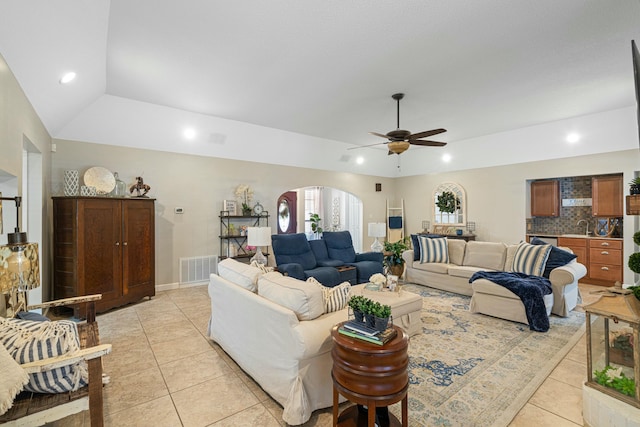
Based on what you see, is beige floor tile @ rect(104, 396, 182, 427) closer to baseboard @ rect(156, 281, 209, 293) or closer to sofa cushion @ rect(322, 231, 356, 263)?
baseboard @ rect(156, 281, 209, 293)

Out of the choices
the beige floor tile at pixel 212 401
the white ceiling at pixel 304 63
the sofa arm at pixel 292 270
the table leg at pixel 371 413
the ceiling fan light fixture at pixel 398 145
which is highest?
the white ceiling at pixel 304 63

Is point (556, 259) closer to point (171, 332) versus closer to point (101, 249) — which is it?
point (171, 332)

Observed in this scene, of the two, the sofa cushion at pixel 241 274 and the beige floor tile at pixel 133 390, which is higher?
the sofa cushion at pixel 241 274

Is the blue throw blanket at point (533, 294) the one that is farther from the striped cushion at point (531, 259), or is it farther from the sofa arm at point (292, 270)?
the sofa arm at point (292, 270)

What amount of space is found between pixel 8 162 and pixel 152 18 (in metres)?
1.72

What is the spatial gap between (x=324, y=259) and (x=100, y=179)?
3.83 m

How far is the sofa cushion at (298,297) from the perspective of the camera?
2068 mm

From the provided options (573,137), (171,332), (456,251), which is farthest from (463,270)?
(171,332)

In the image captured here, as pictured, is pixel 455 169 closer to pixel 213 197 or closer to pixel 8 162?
pixel 213 197

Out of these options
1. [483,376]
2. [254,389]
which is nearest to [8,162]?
[254,389]

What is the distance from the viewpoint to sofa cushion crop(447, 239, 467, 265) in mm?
5375

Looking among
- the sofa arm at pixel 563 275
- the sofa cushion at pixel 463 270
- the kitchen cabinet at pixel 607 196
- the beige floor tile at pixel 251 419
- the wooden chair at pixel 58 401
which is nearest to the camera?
the wooden chair at pixel 58 401

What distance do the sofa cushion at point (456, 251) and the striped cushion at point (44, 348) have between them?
17.6 ft

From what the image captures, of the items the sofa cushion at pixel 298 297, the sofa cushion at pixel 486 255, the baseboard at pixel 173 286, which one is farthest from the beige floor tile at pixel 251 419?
the sofa cushion at pixel 486 255
